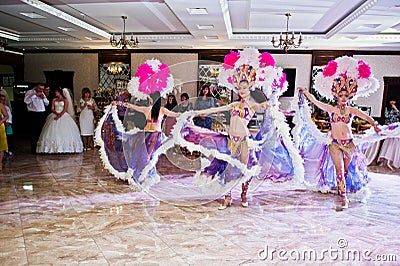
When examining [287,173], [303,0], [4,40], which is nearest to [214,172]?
[287,173]

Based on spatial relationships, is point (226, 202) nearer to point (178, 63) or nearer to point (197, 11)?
point (197, 11)

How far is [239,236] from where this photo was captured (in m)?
3.50

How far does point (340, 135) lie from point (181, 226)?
8.07 feet

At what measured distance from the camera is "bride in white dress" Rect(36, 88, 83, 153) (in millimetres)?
7578

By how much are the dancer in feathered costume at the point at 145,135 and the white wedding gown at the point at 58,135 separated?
285cm

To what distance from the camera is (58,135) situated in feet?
25.0

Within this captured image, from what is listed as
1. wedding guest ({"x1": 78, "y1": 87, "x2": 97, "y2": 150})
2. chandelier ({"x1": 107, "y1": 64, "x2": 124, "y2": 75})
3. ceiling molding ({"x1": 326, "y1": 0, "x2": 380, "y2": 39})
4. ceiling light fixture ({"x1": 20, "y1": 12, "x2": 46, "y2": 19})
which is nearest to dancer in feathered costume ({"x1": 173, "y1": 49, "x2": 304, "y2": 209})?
ceiling molding ({"x1": 326, "y1": 0, "x2": 380, "y2": 39})

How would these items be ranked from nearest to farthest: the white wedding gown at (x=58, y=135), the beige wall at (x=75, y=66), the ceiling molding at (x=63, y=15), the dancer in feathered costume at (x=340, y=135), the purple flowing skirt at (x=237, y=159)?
the purple flowing skirt at (x=237, y=159)
the dancer in feathered costume at (x=340, y=135)
the ceiling molding at (x=63, y=15)
the white wedding gown at (x=58, y=135)
the beige wall at (x=75, y=66)

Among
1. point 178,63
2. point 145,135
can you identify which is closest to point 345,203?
point 145,135

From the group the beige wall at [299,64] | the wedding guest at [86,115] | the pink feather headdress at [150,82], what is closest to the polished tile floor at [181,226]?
the pink feather headdress at [150,82]

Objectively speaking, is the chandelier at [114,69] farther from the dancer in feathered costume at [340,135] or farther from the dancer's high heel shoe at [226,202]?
the dancer's high heel shoe at [226,202]

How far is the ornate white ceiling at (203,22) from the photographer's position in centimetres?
605

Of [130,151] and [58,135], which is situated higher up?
[130,151]

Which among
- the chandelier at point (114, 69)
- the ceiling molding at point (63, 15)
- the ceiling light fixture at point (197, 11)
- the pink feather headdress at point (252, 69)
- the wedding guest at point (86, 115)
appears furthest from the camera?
the chandelier at point (114, 69)
